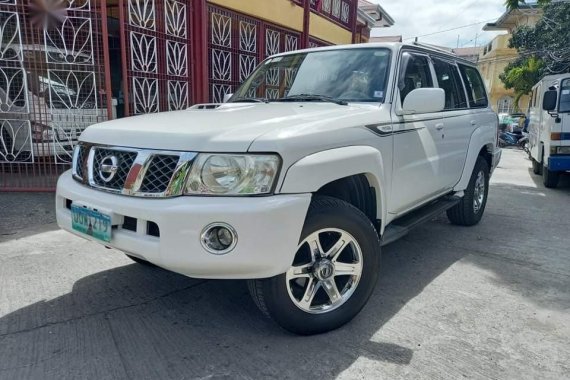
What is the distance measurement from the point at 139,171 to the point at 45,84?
485cm

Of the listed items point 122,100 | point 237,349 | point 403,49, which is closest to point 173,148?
point 237,349

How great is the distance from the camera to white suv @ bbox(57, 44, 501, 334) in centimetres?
231

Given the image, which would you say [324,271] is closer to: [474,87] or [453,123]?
[453,123]

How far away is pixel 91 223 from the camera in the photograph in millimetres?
2656

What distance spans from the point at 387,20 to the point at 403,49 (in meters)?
16.1

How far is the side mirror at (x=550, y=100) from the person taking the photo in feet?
25.9

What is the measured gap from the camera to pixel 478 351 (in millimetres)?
2666

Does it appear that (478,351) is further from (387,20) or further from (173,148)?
(387,20)

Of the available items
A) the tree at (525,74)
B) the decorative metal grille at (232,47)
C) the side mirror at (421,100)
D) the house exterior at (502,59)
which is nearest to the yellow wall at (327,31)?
the decorative metal grille at (232,47)

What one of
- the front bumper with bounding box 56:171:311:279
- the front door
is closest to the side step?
the front door

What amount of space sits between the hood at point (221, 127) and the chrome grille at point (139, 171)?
0.05m

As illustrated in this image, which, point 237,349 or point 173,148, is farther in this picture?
point 237,349

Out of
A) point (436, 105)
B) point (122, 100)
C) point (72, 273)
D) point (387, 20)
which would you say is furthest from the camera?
point (387, 20)

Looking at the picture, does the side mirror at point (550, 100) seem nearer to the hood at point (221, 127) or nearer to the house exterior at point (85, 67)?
the house exterior at point (85, 67)
